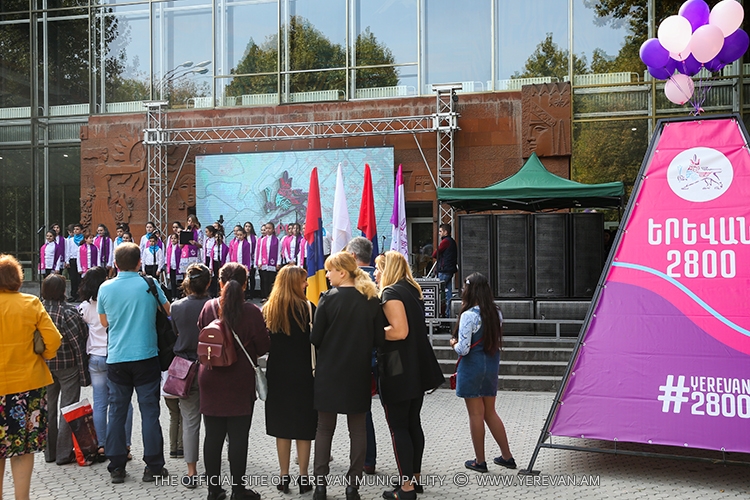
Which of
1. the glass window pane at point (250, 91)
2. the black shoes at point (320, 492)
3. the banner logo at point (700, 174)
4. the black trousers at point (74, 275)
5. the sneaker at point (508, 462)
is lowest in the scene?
the sneaker at point (508, 462)

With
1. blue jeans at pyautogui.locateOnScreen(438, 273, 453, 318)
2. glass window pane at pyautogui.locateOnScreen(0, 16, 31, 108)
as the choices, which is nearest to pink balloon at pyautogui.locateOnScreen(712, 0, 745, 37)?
blue jeans at pyautogui.locateOnScreen(438, 273, 453, 318)

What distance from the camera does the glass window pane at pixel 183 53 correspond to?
2186 centimetres

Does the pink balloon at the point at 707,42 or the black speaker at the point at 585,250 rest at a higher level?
the pink balloon at the point at 707,42

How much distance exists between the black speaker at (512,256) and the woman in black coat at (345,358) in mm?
7779

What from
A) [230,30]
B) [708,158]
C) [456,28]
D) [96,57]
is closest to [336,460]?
[708,158]

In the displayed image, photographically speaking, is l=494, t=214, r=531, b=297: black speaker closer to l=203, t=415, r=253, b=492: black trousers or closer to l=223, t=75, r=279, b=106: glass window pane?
l=203, t=415, r=253, b=492: black trousers

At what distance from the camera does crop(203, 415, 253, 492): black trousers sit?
568cm

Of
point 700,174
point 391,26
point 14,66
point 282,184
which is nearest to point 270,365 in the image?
point 700,174

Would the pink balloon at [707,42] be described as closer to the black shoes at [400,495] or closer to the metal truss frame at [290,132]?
the black shoes at [400,495]

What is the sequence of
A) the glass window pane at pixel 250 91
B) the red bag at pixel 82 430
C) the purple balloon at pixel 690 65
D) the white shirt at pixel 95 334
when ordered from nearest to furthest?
1. the red bag at pixel 82 430
2. the white shirt at pixel 95 334
3. the purple balloon at pixel 690 65
4. the glass window pane at pixel 250 91

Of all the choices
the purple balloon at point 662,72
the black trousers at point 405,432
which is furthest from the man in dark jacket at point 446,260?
the black trousers at point 405,432

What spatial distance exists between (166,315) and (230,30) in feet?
55.3

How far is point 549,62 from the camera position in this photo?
19547mm

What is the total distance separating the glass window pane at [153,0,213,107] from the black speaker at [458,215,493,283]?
10797 mm
